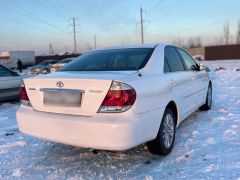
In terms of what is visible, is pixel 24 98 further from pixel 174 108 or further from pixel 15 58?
pixel 15 58

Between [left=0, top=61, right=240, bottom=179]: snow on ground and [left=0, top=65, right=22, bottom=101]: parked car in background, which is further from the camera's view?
[left=0, top=65, right=22, bottom=101]: parked car in background

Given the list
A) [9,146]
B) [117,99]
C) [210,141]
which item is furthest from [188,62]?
[9,146]

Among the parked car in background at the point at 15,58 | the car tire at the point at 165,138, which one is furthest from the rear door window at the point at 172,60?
the parked car in background at the point at 15,58

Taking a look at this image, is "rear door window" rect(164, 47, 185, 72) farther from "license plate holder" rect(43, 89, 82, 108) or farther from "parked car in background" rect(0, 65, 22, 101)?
"parked car in background" rect(0, 65, 22, 101)

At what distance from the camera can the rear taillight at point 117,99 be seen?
11.5 feet

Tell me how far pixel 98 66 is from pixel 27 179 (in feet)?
5.73

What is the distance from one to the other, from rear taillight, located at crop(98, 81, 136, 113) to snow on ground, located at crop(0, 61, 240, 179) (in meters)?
0.80

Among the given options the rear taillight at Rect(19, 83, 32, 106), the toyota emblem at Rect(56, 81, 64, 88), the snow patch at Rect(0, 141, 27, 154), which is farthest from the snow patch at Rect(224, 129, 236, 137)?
the snow patch at Rect(0, 141, 27, 154)

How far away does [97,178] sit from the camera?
3.64 meters

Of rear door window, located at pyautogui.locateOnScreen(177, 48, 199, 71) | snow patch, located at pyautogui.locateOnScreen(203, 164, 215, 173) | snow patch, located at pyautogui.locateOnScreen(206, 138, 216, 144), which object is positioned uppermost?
rear door window, located at pyautogui.locateOnScreen(177, 48, 199, 71)

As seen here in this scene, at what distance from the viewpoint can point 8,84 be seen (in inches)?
348

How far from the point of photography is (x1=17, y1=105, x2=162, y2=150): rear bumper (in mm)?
3449

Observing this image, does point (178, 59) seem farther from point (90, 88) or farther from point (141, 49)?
point (90, 88)

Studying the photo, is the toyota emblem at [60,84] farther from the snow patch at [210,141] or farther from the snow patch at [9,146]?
the snow patch at [210,141]
